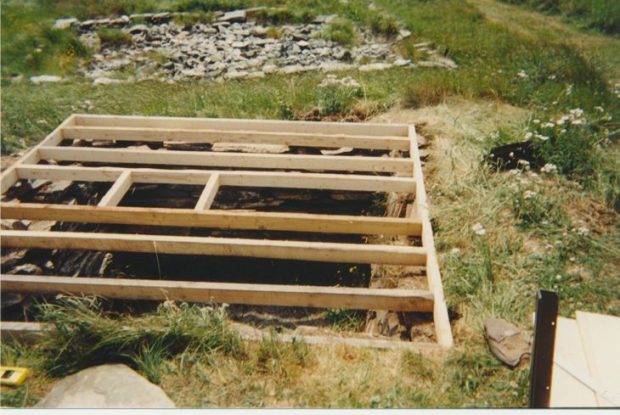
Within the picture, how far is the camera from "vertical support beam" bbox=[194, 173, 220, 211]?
4031 millimetres

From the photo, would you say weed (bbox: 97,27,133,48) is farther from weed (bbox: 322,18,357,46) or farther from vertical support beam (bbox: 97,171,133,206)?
vertical support beam (bbox: 97,171,133,206)

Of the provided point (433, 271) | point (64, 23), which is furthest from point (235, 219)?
point (64, 23)

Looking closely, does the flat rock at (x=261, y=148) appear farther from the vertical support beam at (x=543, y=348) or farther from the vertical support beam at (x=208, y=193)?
the vertical support beam at (x=543, y=348)

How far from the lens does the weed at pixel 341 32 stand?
9.52 meters

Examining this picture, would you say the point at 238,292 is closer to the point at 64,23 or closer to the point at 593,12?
the point at 593,12

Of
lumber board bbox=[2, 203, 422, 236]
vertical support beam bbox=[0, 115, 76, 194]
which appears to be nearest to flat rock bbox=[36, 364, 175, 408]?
lumber board bbox=[2, 203, 422, 236]

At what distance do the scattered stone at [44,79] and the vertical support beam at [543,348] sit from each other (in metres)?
8.49

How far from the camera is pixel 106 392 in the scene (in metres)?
2.65

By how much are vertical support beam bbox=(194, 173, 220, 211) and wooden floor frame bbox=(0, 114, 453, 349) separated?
0.04 ft

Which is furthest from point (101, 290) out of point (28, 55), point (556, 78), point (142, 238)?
point (28, 55)

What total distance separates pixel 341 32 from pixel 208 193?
6.70 meters

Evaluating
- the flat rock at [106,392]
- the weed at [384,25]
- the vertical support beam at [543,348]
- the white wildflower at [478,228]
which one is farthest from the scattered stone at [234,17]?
the vertical support beam at [543,348]

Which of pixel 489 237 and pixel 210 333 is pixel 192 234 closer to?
pixel 210 333

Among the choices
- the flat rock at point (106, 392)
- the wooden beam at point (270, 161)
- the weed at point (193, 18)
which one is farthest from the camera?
the weed at point (193, 18)
